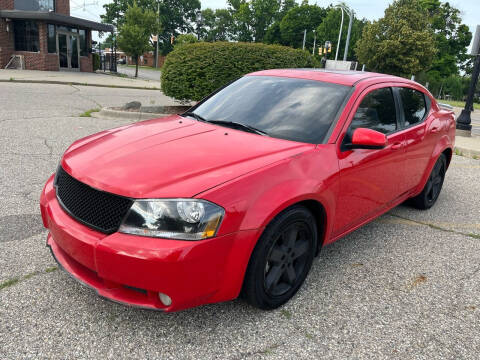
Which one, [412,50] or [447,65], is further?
[447,65]

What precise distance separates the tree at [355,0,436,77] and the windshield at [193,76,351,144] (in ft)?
115

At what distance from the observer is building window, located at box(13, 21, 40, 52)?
2569 cm

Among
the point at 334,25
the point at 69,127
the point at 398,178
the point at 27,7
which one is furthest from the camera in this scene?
the point at 334,25

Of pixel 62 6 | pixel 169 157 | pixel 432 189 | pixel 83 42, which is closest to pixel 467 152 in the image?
pixel 432 189

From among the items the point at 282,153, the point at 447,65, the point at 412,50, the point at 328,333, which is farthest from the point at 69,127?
the point at 447,65

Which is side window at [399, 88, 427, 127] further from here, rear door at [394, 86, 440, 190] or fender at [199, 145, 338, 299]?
fender at [199, 145, 338, 299]

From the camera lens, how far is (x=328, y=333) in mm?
2447

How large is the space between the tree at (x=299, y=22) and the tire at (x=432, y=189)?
259 feet

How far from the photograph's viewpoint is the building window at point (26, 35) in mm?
25688

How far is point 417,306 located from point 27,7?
31.4m

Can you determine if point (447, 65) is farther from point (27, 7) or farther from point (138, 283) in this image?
point (138, 283)

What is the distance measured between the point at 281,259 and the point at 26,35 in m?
29.2

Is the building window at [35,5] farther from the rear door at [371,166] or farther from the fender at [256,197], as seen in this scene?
the fender at [256,197]

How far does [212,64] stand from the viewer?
971cm
